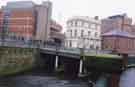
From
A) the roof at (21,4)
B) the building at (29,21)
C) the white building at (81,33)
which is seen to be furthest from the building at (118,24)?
the roof at (21,4)

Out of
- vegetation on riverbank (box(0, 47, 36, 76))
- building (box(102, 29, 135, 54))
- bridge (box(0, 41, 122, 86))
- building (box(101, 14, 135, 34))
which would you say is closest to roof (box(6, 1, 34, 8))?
building (box(102, 29, 135, 54))

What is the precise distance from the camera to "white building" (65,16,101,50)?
64062 millimetres

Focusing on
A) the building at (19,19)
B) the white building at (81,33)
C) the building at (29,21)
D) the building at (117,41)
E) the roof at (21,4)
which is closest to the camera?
the white building at (81,33)

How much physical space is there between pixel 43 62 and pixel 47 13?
33.4 m

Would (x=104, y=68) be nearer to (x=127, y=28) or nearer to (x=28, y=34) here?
(x=28, y=34)

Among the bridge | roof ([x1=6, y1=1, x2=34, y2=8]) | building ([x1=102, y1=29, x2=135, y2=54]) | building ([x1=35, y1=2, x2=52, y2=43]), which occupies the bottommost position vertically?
the bridge

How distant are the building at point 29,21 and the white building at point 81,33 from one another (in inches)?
294

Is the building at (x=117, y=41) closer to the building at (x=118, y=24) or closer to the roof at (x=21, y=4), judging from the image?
the building at (x=118, y=24)

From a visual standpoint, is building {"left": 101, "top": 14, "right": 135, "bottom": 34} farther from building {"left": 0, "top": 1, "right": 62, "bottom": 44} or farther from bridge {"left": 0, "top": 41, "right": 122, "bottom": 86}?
bridge {"left": 0, "top": 41, "right": 122, "bottom": 86}

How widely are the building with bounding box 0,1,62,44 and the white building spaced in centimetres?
748

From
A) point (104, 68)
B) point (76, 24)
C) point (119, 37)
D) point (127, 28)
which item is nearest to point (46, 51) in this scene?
point (104, 68)

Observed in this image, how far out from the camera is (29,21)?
2603 inches

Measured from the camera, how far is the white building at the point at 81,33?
210 feet

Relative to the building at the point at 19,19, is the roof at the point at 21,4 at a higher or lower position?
higher
